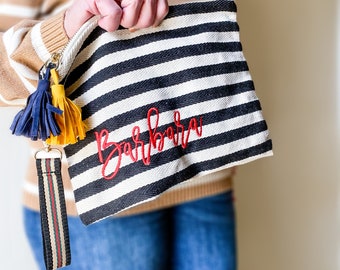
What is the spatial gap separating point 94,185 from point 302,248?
0.55m

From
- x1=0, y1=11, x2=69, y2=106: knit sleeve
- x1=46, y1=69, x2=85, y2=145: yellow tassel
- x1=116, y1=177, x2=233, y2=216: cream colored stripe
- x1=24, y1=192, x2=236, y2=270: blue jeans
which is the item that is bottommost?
x1=24, y1=192, x2=236, y2=270: blue jeans

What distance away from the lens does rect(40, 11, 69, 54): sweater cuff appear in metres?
0.54

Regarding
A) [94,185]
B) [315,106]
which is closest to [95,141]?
[94,185]

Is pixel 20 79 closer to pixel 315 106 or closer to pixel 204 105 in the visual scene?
pixel 204 105

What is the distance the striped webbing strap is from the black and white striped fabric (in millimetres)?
18

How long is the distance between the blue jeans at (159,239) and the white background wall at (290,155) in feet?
0.69

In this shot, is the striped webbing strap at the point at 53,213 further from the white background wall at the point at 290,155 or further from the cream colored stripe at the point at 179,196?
the white background wall at the point at 290,155

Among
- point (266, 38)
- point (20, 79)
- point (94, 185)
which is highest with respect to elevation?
point (266, 38)

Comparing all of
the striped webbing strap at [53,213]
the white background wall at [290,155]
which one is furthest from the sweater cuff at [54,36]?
the white background wall at [290,155]

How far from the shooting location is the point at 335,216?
38.4 inches

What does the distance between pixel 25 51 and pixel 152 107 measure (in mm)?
131

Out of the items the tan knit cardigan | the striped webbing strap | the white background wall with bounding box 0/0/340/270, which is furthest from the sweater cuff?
the white background wall with bounding box 0/0/340/270

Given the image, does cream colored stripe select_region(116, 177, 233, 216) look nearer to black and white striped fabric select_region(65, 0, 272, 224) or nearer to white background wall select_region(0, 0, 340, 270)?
black and white striped fabric select_region(65, 0, 272, 224)

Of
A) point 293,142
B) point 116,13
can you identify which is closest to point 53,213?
point 116,13
